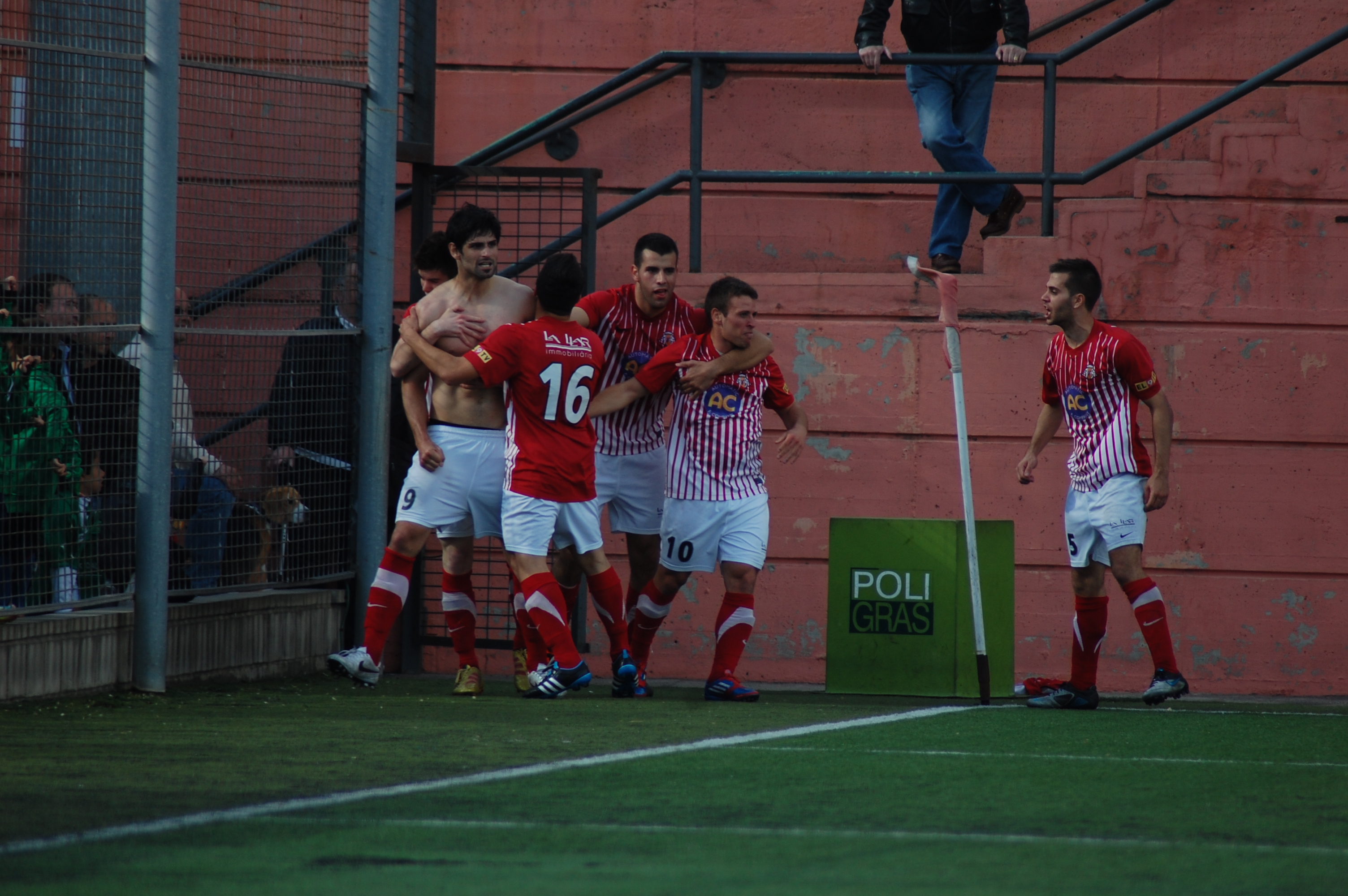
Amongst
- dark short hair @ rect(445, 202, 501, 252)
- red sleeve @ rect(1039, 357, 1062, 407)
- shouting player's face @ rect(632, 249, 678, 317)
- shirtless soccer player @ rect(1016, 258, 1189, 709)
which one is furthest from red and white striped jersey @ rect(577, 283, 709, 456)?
shirtless soccer player @ rect(1016, 258, 1189, 709)

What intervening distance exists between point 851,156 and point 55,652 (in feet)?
18.4

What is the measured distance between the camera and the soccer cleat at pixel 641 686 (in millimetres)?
8148

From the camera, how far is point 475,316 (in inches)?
314

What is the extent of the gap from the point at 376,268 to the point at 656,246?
184 cm

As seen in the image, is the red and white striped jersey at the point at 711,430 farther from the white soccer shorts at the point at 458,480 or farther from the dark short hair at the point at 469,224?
the dark short hair at the point at 469,224

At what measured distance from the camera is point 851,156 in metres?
10.8

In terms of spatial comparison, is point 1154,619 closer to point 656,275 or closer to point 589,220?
point 656,275

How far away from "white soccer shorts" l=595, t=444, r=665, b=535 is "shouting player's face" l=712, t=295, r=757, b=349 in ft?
2.59

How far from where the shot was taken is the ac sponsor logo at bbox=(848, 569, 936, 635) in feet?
27.1

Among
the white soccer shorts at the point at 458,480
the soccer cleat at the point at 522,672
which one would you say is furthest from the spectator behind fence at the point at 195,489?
the soccer cleat at the point at 522,672

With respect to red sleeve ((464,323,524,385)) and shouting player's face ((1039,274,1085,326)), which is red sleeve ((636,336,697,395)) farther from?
shouting player's face ((1039,274,1085,326))

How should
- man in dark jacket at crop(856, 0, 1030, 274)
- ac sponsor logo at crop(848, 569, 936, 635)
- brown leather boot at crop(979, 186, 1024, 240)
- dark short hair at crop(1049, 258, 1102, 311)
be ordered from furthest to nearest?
brown leather boot at crop(979, 186, 1024, 240), man in dark jacket at crop(856, 0, 1030, 274), ac sponsor logo at crop(848, 569, 936, 635), dark short hair at crop(1049, 258, 1102, 311)

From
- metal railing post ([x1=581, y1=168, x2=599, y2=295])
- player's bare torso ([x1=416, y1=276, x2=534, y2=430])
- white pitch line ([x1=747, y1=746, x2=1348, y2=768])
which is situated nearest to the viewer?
white pitch line ([x1=747, y1=746, x2=1348, y2=768])

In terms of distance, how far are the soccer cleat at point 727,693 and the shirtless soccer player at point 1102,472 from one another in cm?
127
